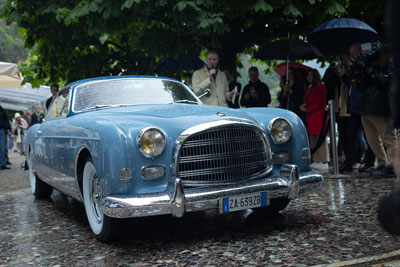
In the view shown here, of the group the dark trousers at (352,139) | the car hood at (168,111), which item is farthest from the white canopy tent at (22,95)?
the car hood at (168,111)

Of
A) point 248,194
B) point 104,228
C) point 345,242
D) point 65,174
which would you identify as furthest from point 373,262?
point 65,174

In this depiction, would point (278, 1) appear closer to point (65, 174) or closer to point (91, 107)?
point (91, 107)

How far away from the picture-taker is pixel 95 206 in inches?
179

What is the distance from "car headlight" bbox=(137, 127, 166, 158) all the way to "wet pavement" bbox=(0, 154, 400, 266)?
2.55 feet

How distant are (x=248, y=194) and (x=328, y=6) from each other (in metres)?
6.27

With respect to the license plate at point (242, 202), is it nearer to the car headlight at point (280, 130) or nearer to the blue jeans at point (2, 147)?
the car headlight at point (280, 130)

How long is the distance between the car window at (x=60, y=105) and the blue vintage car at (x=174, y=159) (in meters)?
0.50

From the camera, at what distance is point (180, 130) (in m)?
4.07

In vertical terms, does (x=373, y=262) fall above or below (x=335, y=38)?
below

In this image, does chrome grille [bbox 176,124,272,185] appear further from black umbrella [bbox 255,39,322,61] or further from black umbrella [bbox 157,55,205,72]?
black umbrella [bbox 157,55,205,72]

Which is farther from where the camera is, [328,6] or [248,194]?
[328,6]

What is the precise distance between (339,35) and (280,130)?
4.86m

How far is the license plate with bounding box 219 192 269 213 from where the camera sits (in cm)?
401

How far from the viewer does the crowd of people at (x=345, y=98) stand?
711cm
